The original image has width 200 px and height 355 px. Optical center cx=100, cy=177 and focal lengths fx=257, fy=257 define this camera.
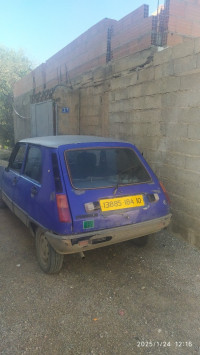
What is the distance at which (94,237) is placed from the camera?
8.71 ft

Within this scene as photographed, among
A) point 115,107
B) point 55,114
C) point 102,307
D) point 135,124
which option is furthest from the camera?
point 55,114

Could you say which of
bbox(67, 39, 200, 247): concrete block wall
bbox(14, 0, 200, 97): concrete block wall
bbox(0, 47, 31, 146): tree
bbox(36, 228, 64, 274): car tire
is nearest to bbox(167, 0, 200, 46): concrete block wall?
bbox(14, 0, 200, 97): concrete block wall

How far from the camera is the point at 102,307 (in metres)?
2.51

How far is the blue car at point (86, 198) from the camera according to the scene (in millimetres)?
2609

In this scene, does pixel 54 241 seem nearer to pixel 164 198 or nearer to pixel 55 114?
pixel 164 198

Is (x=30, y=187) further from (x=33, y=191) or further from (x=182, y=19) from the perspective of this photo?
(x=182, y=19)

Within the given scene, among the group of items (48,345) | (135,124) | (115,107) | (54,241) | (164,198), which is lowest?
(48,345)

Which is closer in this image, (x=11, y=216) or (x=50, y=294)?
(x=50, y=294)

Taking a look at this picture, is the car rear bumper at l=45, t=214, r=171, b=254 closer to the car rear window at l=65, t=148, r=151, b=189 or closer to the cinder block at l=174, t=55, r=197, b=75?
the car rear window at l=65, t=148, r=151, b=189

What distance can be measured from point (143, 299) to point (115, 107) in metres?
3.86

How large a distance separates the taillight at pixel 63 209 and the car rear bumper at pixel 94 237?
0.58 feet

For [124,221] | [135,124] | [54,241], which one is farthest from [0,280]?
[135,124]

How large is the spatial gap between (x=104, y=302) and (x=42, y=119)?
22.1 feet

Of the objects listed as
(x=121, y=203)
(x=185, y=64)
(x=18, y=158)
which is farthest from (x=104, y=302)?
(x=185, y=64)
